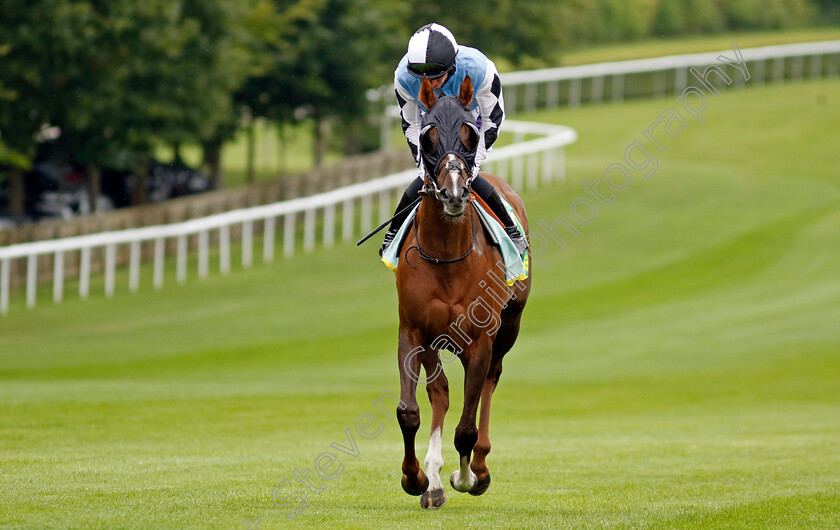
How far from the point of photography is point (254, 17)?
2606cm

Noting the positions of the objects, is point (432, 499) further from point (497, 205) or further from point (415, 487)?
point (497, 205)

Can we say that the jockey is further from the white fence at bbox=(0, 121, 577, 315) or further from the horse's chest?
the white fence at bbox=(0, 121, 577, 315)

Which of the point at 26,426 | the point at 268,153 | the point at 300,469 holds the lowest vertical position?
the point at 268,153

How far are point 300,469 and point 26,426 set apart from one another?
12.1ft

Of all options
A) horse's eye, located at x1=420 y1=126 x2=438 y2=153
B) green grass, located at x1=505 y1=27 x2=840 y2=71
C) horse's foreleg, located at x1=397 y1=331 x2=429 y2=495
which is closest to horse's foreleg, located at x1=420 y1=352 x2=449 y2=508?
horse's foreleg, located at x1=397 y1=331 x2=429 y2=495

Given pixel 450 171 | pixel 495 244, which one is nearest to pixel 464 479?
pixel 495 244

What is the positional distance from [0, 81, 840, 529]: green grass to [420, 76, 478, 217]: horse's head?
1.85 metres

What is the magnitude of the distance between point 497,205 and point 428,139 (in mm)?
1454

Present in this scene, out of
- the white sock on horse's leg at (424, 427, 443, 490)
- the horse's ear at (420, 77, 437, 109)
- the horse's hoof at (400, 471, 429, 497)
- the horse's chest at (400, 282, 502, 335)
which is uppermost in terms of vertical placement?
the horse's ear at (420, 77, 437, 109)

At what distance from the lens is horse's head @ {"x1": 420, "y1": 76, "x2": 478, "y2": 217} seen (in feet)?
22.1

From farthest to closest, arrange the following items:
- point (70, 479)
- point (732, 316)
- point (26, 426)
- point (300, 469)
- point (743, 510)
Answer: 1. point (732, 316)
2. point (26, 426)
3. point (300, 469)
4. point (70, 479)
5. point (743, 510)

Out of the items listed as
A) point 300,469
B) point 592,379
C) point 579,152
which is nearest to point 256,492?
point 300,469

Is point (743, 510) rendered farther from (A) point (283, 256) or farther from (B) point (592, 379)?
(A) point (283, 256)

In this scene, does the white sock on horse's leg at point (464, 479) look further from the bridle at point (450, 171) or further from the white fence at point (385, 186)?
the white fence at point (385, 186)
